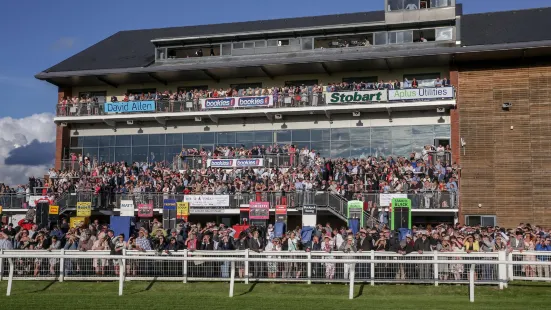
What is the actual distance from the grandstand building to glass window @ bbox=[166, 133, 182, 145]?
0.21 ft

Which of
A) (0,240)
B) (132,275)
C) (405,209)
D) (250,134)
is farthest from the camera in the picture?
(250,134)

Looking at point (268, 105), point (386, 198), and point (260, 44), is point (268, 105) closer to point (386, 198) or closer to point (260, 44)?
point (260, 44)

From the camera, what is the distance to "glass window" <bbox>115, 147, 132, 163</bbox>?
37.8 meters

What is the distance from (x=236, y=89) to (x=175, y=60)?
12.4 feet

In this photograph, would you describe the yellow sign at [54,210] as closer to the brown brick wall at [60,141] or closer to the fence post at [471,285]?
the brown brick wall at [60,141]

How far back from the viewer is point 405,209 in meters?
26.6

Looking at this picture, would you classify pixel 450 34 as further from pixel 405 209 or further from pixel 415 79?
pixel 405 209

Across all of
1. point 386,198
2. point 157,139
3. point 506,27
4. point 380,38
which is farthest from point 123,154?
point 506,27

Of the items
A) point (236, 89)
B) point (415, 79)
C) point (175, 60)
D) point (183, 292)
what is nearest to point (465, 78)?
point (415, 79)

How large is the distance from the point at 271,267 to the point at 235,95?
1978 cm

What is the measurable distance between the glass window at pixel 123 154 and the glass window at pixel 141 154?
0.26 meters

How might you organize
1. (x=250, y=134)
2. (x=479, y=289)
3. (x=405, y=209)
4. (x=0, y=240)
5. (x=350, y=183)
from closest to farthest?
(x=479, y=289) < (x=0, y=240) < (x=405, y=209) < (x=350, y=183) < (x=250, y=134)

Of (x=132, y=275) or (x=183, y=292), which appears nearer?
(x=183, y=292)

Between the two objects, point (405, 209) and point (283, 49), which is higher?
point (283, 49)
